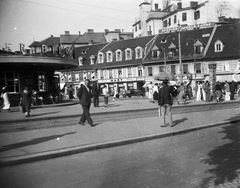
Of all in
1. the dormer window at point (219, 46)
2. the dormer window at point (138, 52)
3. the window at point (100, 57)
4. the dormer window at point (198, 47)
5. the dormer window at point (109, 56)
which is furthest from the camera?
the dormer window at point (138, 52)

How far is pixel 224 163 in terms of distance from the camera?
589 centimetres

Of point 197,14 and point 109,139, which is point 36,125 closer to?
point 109,139

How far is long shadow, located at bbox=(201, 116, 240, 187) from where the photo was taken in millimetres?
4999

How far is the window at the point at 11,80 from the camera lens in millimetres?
19078

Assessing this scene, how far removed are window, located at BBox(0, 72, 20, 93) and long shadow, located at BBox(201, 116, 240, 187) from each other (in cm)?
1564

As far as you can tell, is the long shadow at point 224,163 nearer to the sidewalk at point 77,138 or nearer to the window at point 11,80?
the sidewalk at point 77,138

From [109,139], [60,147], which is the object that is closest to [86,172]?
[60,147]

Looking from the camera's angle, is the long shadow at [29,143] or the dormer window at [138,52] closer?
the long shadow at [29,143]

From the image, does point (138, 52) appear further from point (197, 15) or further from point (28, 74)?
point (28, 74)

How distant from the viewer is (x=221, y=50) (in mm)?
42688

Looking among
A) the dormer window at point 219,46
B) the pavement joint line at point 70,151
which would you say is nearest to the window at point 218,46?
the dormer window at point 219,46

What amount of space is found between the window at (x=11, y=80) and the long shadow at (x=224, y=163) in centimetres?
1564

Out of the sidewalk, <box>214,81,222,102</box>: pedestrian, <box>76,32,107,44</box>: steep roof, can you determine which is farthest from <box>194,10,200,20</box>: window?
the sidewalk

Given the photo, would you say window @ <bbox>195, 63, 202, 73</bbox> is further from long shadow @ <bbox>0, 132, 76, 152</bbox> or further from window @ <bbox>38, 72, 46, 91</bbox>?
long shadow @ <bbox>0, 132, 76, 152</bbox>
